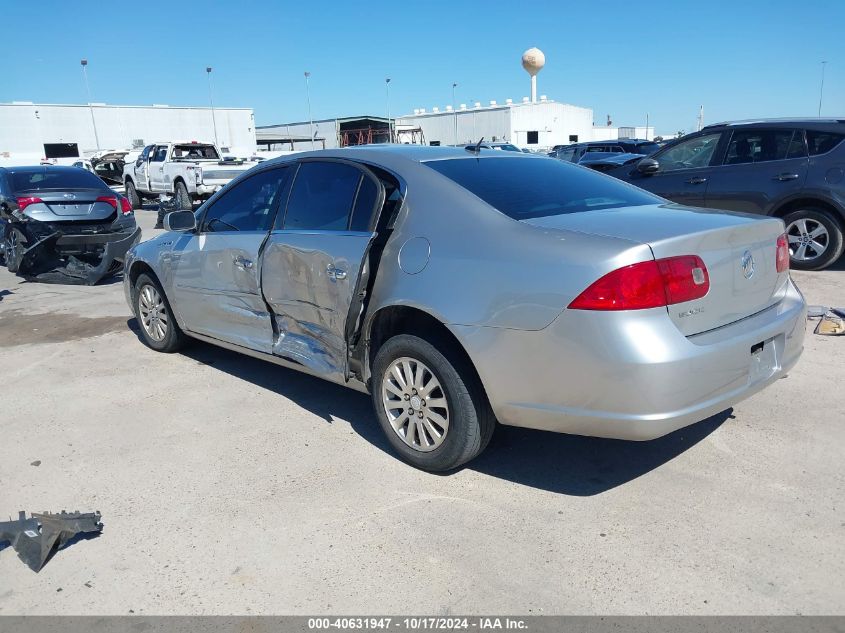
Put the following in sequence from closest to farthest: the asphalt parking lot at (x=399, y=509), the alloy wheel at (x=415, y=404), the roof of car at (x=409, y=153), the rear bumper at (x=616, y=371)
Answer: the asphalt parking lot at (x=399, y=509) < the rear bumper at (x=616, y=371) < the alloy wheel at (x=415, y=404) < the roof of car at (x=409, y=153)

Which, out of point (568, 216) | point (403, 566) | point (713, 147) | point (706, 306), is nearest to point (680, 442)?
point (706, 306)

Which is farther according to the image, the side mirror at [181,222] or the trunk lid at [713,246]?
the side mirror at [181,222]

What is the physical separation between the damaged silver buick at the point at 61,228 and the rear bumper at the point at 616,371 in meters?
7.56

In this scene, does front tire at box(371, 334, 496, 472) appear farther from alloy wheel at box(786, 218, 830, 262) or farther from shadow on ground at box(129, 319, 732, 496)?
alloy wheel at box(786, 218, 830, 262)

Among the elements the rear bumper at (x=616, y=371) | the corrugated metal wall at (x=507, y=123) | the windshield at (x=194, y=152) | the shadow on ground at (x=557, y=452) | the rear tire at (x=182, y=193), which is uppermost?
the corrugated metal wall at (x=507, y=123)

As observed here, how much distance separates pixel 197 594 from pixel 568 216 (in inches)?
92.1

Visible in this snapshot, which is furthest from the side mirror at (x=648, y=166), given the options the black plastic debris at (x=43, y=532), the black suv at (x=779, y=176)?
the black plastic debris at (x=43, y=532)

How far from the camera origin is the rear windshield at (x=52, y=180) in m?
10.0

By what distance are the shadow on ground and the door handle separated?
979 mm

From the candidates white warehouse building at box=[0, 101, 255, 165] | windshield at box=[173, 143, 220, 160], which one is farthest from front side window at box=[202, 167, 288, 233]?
white warehouse building at box=[0, 101, 255, 165]

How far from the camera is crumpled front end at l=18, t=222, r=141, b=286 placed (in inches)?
360

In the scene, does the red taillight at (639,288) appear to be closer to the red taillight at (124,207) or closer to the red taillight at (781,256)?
the red taillight at (781,256)

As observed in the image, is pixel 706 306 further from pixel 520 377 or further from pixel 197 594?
pixel 197 594

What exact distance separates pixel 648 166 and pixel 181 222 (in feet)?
19.4
